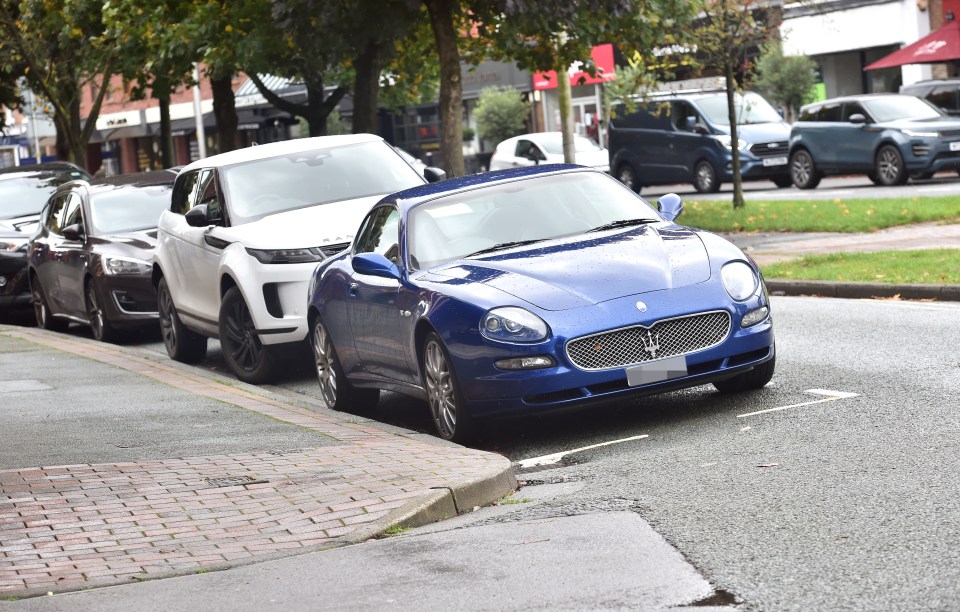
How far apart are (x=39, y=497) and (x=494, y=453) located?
2270mm

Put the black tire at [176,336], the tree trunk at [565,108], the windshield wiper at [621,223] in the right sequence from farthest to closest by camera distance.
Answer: the tree trunk at [565,108]
the black tire at [176,336]
the windshield wiper at [621,223]

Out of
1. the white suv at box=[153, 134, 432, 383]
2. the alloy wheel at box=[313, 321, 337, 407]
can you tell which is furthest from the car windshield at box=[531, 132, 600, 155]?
the alloy wheel at box=[313, 321, 337, 407]

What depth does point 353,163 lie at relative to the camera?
13.5m

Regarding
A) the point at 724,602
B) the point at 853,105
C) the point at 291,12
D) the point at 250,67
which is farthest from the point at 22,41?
the point at 724,602

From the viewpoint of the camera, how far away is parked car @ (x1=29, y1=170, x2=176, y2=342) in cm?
1648

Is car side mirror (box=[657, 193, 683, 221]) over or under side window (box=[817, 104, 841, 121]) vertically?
under

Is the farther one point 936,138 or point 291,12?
point 936,138

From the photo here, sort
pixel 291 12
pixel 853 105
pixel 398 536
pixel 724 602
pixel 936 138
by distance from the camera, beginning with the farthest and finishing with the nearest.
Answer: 1. pixel 853 105
2. pixel 936 138
3. pixel 291 12
4. pixel 398 536
5. pixel 724 602

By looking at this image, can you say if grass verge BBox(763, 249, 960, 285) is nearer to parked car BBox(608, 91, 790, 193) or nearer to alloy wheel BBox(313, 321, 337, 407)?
alloy wheel BBox(313, 321, 337, 407)

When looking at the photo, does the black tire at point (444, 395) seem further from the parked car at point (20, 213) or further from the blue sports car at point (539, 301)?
the parked car at point (20, 213)

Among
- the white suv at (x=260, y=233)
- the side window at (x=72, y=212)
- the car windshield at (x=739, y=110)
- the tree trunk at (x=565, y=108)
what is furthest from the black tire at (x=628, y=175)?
the white suv at (x=260, y=233)

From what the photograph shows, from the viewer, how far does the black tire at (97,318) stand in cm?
1689

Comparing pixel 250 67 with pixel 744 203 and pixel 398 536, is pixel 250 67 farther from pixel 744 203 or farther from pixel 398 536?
pixel 398 536

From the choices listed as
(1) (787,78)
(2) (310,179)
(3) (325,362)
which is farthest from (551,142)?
(3) (325,362)
